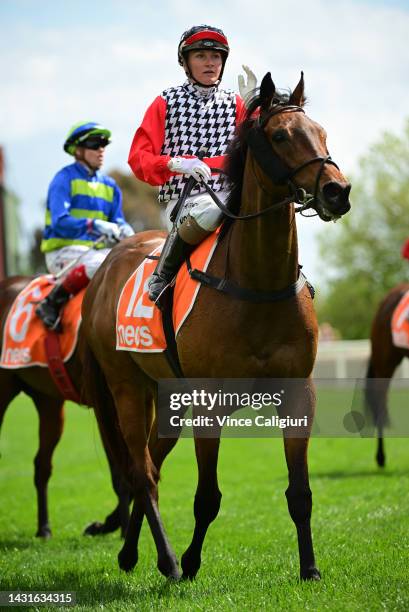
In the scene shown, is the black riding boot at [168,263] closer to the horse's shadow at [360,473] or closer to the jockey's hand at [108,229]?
the jockey's hand at [108,229]

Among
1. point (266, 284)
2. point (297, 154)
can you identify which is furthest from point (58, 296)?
point (297, 154)

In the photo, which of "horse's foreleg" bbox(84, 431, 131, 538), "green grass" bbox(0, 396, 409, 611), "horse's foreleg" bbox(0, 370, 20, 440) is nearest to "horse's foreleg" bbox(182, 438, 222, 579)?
"green grass" bbox(0, 396, 409, 611)

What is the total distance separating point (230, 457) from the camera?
44.1 feet

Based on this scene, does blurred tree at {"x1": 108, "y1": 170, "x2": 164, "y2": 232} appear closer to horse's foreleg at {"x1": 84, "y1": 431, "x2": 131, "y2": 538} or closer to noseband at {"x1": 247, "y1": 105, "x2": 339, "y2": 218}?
horse's foreleg at {"x1": 84, "y1": 431, "x2": 131, "y2": 538}

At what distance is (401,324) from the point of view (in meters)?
10.4

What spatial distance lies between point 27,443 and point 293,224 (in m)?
12.8

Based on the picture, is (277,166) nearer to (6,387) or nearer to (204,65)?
(204,65)

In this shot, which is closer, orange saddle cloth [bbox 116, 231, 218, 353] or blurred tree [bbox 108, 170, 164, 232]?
orange saddle cloth [bbox 116, 231, 218, 353]

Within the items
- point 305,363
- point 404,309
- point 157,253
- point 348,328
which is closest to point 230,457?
point 404,309

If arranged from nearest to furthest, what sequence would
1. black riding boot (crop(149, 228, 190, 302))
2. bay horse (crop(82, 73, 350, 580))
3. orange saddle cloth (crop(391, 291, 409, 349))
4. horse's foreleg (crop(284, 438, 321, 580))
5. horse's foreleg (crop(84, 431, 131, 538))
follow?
bay horse (crop(82, 73, 350, 580)) → horse's foreleg (crop(284, 438, 321, 580)) → black riding boot (crop(149, 228, 190, 302)) → horse's foreleg (crop(84, 431, 131, 538)) → orange saddle cloth (crop(391, 291, 409, 349))

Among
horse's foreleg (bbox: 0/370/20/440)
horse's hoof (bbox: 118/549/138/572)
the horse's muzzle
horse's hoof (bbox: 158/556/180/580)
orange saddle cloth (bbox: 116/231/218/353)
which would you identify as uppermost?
the horse's muzzle

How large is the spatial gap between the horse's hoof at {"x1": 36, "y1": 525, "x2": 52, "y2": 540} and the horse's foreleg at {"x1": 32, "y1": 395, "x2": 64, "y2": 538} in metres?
0.13

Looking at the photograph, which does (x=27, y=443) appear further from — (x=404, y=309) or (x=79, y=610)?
(x=79, y=610)

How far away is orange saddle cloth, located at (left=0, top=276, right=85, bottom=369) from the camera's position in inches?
304
